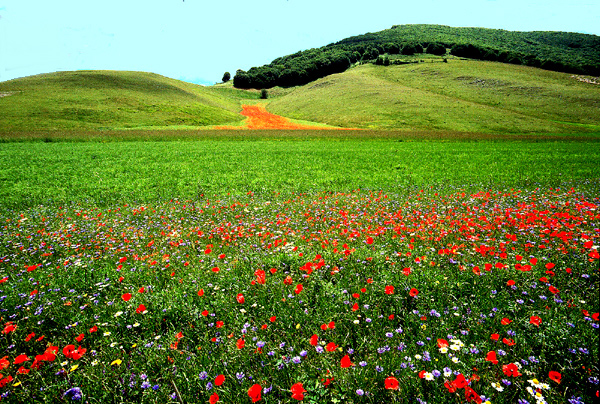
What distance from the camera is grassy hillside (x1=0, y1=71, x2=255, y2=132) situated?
54719 millimetres

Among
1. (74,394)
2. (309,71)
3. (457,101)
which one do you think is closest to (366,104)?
(457,101)

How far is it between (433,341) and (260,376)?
6.98 feet

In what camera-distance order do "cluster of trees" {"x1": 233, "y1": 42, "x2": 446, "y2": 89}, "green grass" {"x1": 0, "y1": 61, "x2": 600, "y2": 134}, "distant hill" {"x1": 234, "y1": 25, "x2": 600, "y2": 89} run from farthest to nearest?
"cluster of trees" {"x1": 233, "y1": 42, "x2": 446, "y2": 89} < "distant hill" {"x1": 234, "y1": 25, "x2": 600, "y2": 89} < "green grass" {"x1": 0, "y1": 61, "x2": 600, "y2": 134}

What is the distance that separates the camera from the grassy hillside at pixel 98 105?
54719 millimetres

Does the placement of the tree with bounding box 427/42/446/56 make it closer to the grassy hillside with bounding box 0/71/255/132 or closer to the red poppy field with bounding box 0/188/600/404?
the grassy hillside with bounding box 0/71/255/132

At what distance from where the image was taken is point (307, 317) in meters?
3.91

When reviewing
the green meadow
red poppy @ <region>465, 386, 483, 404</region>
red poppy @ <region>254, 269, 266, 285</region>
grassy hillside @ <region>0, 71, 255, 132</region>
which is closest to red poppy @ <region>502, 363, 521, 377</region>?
the green meadow

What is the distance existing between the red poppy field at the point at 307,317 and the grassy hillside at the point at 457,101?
5760 cm

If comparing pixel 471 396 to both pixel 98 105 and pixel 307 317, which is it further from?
pixel 98 105

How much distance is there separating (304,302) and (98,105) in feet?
266

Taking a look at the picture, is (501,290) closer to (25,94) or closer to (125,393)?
(125,393)

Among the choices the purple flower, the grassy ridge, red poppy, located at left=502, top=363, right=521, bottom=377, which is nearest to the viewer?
red poppy, located at left=502, top=363, right=521, bottom=377

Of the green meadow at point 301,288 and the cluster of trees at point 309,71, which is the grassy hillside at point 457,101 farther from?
the green meadow at point 301,288

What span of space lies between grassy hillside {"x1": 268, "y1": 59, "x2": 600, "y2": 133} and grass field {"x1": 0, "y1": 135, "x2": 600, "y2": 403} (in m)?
55.3
